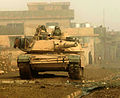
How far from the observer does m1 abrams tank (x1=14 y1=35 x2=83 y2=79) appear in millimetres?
12008

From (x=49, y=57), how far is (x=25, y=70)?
109cm

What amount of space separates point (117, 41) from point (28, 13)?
1329 cm

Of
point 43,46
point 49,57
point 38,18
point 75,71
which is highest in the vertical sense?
point 38,18

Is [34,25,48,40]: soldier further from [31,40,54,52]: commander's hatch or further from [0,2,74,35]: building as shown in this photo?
[0,2,74,35]: building

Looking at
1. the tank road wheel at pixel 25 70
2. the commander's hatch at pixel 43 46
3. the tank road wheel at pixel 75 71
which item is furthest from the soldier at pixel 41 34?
the tank road wheel at pixel 75 71

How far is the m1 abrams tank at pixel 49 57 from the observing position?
12.0 metres

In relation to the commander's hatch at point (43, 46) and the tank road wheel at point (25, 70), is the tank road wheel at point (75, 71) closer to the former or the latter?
the commander's hatch at point (43, 46)

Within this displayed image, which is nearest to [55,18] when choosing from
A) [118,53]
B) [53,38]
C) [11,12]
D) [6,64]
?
[11,12]

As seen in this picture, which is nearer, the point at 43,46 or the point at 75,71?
the point at 75,71

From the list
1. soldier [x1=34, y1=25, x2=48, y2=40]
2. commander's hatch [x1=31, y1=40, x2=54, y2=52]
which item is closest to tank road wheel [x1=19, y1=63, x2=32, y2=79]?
commander's hatch [x1=31, y1=40, x2=54, y2=52]

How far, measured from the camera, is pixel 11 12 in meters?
47.9

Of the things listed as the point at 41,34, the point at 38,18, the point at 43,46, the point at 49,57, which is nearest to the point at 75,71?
the point at 49,57

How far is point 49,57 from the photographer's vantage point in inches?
476

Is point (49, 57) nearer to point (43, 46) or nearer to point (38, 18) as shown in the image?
point (43, 46)
